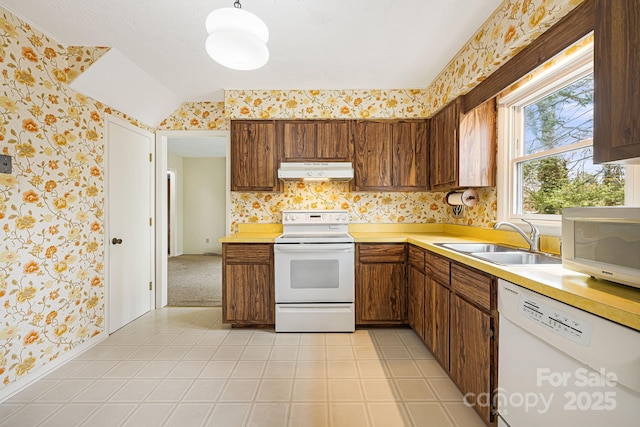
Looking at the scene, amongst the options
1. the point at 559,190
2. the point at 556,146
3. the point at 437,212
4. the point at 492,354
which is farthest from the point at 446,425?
the point at 437,212

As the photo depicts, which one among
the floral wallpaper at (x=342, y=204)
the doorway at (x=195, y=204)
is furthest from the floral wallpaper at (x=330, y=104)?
the doorway at (x=195, y=204)

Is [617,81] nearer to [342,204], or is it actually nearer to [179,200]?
[342,204]

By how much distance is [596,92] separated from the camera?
3.39ft

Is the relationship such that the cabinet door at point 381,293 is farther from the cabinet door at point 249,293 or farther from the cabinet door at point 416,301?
the cabinet door at point 249,293

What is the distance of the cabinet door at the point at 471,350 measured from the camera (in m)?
1.39

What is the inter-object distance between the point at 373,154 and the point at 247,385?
234cm

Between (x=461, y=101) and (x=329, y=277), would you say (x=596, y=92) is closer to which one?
(x=461, y=101)

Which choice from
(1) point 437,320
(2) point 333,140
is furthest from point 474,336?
(2) point 333,140

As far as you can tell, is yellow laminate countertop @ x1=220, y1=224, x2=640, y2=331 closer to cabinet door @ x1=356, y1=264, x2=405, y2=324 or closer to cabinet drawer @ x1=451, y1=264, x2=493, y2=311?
cabinet drawer @ x1=451, y1=264, x2=493, y2=311

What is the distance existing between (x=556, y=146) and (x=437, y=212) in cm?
143

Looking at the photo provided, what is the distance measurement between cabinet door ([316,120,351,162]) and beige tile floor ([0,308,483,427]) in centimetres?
180

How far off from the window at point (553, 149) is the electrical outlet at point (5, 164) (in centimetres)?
342

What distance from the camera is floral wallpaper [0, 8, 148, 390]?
5.66 feet

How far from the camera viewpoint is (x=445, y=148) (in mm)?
2559
